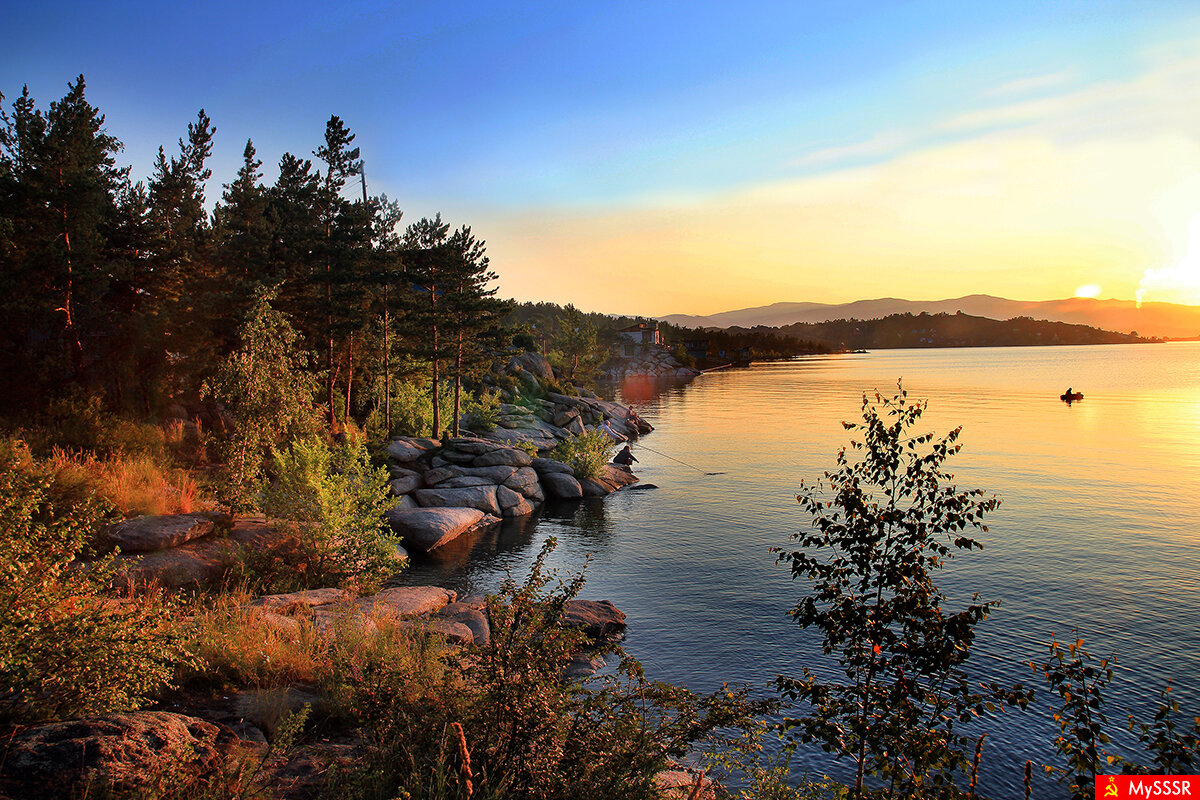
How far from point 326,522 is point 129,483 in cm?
Result: 465

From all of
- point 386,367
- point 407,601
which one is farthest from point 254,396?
point 386,367

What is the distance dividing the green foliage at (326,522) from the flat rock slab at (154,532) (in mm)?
1495

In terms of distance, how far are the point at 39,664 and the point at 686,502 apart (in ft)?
70.9

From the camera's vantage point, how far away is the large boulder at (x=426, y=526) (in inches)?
752

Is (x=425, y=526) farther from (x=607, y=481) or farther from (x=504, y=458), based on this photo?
(x=607, y=481)

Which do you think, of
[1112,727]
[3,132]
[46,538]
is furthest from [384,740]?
[3,132]

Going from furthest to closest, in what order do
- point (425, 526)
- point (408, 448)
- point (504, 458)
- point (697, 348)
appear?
point (697, 348) → point (504, 458) → point (408, 448) → point (425, 526)

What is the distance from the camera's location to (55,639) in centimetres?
579

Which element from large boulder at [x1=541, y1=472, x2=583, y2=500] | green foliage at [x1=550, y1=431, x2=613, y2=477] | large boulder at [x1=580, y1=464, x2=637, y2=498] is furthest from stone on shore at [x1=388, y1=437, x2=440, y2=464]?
large boulder at [x1=580, y1=464, x2=637, y2=498]

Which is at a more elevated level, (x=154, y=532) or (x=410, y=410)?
(x=410, y=410)

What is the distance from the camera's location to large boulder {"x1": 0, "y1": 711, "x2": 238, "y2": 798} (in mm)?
4777

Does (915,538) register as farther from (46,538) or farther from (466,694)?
(46,538)

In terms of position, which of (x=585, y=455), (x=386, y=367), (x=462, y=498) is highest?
(x=386, y=367)

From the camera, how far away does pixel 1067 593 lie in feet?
49.9
